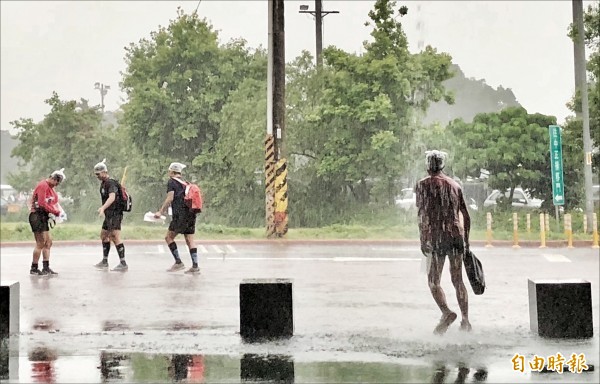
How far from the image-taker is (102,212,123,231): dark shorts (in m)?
9.63

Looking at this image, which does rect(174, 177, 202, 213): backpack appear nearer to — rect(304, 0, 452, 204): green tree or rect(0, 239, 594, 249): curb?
rect(0, 239, 594, 249): curb

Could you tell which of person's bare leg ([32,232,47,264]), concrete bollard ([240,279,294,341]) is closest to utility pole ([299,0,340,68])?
person's bare leg ([32,232,47,264])

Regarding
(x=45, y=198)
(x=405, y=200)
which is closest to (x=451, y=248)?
(x=405, y=200)

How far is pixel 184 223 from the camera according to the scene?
9961 mm

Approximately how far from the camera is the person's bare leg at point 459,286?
6.60m

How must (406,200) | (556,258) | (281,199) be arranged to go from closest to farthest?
(406,200), (556,258), (281,199)

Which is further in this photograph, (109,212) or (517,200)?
(109,212)

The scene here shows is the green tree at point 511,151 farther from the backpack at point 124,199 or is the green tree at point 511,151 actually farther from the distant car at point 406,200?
the backpack at point 124,199

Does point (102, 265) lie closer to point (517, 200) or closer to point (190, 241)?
point (190, 241)

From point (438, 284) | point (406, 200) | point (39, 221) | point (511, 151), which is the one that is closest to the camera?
point (438, 284)

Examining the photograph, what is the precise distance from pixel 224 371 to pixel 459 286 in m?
2.14

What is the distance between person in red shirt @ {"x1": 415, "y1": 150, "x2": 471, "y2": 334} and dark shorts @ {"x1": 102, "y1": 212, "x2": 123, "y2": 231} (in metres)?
4.41

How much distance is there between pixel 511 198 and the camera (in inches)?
361

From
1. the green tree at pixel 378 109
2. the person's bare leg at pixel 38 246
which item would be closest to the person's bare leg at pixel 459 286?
the green tree at pixel 378 109
